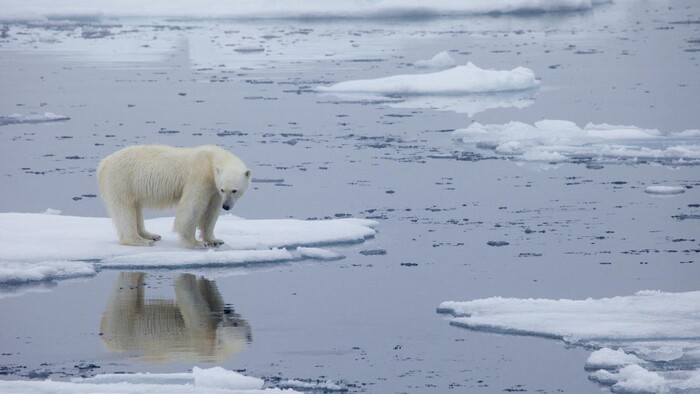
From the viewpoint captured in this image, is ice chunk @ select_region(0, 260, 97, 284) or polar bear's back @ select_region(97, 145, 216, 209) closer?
ice chunk @ select_region(0, 260, 97, 284)

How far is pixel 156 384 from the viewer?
4766mm

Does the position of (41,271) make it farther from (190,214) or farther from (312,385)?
(312,385)

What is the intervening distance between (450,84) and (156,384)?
445 inches

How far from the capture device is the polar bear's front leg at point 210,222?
729 centimetres

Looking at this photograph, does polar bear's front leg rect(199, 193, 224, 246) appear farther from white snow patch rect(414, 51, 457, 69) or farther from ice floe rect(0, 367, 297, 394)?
white snow patch rect(414, 51, 457, 69)

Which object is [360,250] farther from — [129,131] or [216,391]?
[129,131]

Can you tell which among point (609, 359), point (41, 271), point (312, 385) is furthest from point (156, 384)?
point (41, 271)

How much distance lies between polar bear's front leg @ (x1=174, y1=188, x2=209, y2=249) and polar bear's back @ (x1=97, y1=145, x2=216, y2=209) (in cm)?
10

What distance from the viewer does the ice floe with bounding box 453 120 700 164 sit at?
10.8 m

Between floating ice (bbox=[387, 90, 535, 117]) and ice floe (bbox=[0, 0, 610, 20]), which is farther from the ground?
→ ice floe (bbox=[0, 0, 610, 20])

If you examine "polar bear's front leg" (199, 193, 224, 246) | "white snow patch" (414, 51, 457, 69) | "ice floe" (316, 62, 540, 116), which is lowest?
"polar bear's front leg" (199, 193, 224, 246)

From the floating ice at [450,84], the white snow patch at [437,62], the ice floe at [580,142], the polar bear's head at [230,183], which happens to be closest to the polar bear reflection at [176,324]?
the polar bear's head at [230,183]

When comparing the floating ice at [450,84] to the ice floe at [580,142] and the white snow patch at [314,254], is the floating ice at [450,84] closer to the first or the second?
the ice floe at [580,142]

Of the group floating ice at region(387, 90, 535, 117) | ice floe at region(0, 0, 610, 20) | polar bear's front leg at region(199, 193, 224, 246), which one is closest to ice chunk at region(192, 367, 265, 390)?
polar bear's front leg at region(199, 193, 224, 246)
